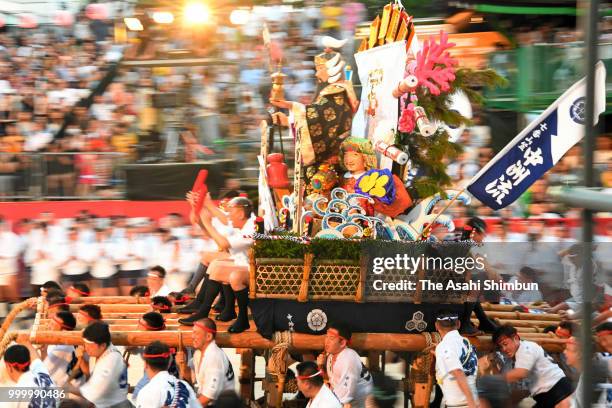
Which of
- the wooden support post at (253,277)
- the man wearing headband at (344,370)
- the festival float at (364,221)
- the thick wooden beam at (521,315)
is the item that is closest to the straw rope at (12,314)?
the festival float at (364,221)

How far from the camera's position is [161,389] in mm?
5699

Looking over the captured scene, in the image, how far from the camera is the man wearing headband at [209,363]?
6.24 meters

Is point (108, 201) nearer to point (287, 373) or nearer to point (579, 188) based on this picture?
point (287, 373)

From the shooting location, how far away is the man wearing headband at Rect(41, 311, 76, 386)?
6559 mm

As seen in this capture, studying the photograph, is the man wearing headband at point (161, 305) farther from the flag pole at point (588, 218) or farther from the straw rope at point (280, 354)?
the flag pole at point (588, 218)

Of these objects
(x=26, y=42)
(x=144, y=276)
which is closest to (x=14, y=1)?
(x=26, y=42)

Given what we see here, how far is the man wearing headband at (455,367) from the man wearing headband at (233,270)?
1361 mm

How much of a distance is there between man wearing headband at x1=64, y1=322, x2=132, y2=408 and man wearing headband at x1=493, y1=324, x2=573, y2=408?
256 centimetres

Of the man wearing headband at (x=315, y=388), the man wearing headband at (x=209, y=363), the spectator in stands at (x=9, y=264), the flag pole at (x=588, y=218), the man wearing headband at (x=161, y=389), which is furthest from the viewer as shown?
the spectator in stands at (x=9, y=264)

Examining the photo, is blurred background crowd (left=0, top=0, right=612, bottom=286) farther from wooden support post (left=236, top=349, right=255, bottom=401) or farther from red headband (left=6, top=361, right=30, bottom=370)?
red headband (left=6, top=361, right=30, bottom=370)

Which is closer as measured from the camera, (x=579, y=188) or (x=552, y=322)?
(x=579, y=188)

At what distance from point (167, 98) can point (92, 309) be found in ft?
21.2

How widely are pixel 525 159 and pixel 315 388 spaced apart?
6.65ft

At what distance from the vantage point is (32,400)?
599cm
